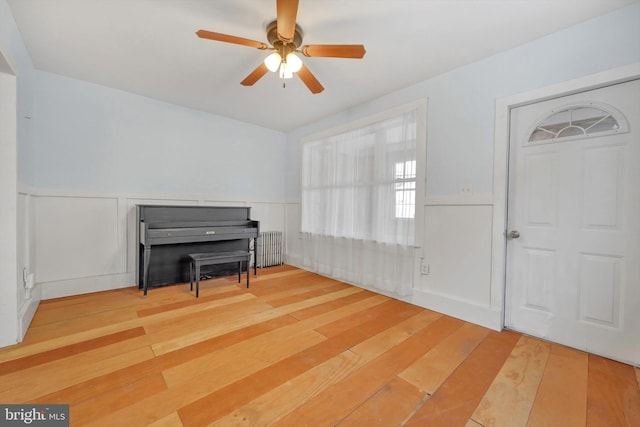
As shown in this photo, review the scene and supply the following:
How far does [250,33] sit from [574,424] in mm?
3149

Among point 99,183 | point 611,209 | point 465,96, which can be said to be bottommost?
point 611,209

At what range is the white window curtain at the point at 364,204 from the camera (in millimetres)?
2812

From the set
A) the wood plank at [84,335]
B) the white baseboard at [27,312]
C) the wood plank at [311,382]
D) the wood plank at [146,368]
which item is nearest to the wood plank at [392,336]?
the wood plank at [311,382]

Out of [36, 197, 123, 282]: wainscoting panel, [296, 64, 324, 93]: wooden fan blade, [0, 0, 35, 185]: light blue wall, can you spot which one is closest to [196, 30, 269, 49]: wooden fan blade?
[296, 64, 324, 93]: wooden fan blade

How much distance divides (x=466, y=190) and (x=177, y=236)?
10.2 feet

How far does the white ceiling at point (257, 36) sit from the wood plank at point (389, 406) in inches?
95.1

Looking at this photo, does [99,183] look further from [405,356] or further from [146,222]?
[405,356]

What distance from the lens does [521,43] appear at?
209 centimetres

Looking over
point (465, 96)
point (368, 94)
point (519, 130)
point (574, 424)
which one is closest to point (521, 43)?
point (465, 96)

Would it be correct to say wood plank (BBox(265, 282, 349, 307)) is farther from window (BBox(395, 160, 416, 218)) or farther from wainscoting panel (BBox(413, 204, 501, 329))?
window (BBox(395, 160, 416, 218))

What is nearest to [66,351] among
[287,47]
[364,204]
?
[287,47]

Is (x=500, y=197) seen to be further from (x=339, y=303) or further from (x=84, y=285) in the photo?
(x=84, y=285)

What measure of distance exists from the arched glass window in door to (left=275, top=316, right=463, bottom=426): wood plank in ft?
5.93

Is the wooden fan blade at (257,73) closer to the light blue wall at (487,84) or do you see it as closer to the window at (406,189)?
the light blue wall at (487,84)
